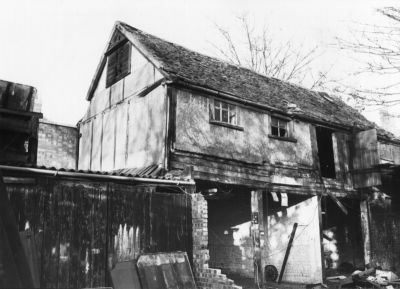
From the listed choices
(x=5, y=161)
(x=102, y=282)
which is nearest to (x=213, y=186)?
(x=102, y=282)

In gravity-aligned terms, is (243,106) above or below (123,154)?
above

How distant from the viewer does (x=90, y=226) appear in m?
8.61

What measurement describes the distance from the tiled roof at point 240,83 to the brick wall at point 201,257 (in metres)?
4.17

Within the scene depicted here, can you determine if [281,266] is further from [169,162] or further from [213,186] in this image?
[169,162]

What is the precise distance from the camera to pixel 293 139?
50.1 feet

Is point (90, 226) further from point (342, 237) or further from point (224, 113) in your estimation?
point (342, 237)

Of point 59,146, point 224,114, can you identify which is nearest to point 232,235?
point 224,114

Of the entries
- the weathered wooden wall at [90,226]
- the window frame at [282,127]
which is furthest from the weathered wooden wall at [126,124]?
the window frame at [282,127]

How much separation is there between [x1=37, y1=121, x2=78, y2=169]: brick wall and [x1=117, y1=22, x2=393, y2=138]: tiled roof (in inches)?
226

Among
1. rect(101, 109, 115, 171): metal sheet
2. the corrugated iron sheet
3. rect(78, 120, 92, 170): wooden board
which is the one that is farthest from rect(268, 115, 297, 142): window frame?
rect(78, 120, 92, 170): wooden board

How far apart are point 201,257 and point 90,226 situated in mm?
3228

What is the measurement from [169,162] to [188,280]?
12.5 ft

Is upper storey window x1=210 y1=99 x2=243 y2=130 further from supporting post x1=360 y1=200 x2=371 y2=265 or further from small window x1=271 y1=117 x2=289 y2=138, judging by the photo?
supporting post x1=360 y1=200 x2=371 y2=265

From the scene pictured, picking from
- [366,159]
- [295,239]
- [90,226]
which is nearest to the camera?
[90,226]
